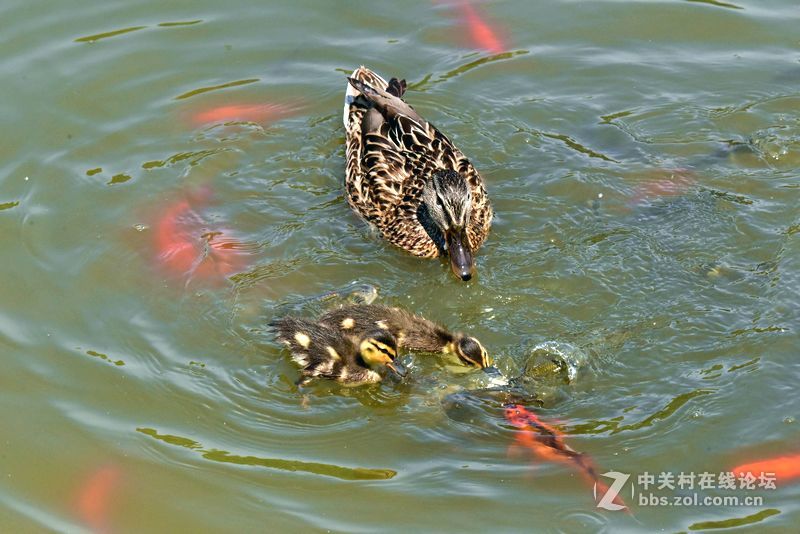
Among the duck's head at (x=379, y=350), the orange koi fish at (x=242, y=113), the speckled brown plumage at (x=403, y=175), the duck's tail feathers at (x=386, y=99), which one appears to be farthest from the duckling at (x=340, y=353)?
the orange koi fish at (x=242, y=113)

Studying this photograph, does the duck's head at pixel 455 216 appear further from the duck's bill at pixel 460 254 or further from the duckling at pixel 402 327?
the duckling at pixel 402 327

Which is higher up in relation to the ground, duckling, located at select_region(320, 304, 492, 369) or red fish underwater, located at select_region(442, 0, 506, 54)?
red fish underwater, located at select_region(442, 0, 506, 54)

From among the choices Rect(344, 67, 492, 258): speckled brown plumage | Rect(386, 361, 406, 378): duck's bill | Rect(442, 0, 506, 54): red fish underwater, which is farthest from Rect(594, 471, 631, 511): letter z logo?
Rect(442, 0, 506, 54): red fish underwater

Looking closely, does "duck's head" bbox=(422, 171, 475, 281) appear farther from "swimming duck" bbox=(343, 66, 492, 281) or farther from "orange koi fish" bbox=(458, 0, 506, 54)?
"orange koi fish" bbox=(458, 0, 506, 54)

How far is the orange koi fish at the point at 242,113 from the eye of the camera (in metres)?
8.15

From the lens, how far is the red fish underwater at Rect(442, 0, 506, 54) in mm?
8820

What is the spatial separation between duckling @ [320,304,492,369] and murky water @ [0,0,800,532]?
0.16m

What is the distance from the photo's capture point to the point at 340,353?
593cm

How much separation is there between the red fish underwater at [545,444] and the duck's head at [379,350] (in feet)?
2.25

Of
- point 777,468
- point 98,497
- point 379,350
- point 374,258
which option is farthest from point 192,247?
point 777,468

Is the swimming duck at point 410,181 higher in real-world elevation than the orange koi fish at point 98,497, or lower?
higher

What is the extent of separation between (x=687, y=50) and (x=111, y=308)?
4.91 metres

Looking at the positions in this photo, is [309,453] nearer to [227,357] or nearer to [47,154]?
[227,357]

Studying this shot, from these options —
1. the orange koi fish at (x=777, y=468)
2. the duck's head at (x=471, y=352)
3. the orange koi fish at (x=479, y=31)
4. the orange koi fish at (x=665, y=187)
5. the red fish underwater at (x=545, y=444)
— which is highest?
the orange koi fish at (x=479, y=31)
